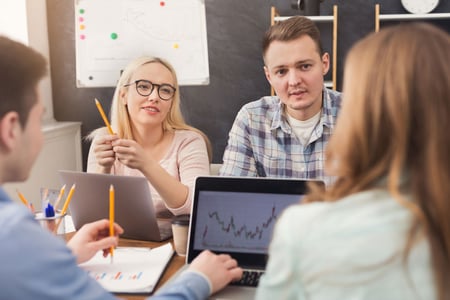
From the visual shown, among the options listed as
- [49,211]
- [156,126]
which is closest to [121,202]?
[49,211]

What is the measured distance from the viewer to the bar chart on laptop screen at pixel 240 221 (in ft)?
3.81

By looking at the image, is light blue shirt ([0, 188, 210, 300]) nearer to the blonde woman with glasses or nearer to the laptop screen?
the laptop screen

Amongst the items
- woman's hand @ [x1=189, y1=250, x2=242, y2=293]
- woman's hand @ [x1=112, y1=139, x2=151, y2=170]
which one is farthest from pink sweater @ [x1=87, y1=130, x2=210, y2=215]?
woman's hand @ [x1=189, y1=250, x2=242, y2=293]

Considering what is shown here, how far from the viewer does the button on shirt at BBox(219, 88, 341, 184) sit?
188 cm

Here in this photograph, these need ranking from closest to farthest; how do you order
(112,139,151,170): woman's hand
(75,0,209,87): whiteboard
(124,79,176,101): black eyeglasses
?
(112,139,151,170): woman's hand, (124,79,176,101): black eyeglasses, (75,0,209,87): whiteboard

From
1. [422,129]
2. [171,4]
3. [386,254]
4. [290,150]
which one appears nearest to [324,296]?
[386,254]

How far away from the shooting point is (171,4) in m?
3.12

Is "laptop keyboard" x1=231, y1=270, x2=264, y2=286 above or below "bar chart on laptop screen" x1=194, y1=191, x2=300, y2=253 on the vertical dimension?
below

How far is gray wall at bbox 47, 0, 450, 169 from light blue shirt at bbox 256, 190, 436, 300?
2699 millimetres

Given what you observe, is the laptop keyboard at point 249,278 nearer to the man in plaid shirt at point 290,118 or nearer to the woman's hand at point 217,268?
the woman's hand at point 217,268

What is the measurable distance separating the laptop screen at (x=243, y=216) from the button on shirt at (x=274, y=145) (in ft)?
2.33

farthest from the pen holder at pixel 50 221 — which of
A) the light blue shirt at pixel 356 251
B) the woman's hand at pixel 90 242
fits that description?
the light blue shirt at pixel 356 251

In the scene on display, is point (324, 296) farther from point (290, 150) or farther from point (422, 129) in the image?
point (290, 150)

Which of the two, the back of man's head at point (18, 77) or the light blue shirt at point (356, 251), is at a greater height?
the back of man's head at point (18, 77)
